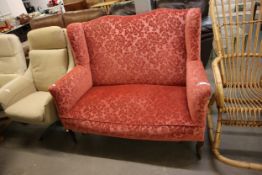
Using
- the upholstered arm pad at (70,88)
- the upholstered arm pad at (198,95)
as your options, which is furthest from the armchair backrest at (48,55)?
the upholstered arm pad at (198,95)

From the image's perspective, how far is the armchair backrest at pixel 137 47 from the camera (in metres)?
1.63

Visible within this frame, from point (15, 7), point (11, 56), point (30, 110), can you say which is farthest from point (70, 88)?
point (15, 7)

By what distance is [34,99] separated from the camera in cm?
200

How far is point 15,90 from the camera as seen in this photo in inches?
79.4

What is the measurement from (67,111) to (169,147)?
85cm

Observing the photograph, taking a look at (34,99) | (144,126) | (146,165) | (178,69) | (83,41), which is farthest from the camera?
(34,99)

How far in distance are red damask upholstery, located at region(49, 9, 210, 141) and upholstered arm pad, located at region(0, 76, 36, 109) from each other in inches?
25.7

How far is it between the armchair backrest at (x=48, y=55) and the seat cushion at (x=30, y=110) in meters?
0.23

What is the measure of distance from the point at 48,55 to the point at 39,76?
0.82 feet

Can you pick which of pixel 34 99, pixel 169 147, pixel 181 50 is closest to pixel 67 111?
pixel 34 99

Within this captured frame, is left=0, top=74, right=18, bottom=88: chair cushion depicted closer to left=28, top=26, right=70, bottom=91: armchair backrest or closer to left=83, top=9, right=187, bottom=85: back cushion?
left=28, top=26, right=70, bottom=91: armchair backrest

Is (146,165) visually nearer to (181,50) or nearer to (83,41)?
(181,50)

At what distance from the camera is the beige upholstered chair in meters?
1.82

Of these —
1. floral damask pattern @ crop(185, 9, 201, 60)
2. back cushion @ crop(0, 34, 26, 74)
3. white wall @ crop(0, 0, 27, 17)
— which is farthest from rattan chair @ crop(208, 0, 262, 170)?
white wall @ crop(0, 0, 27, 17)
